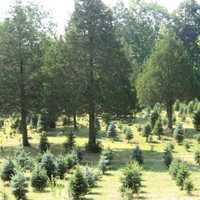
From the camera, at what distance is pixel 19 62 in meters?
41.4

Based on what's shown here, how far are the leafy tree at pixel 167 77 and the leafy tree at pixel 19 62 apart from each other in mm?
12207

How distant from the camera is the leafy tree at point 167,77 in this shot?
4862cm

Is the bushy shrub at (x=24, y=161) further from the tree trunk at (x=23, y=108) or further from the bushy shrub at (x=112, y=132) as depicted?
the bushy shrub at (x=112, y=132)

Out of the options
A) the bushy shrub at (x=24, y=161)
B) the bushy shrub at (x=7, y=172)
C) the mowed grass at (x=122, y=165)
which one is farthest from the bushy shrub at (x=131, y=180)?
the bushy shrub at (x=24, y=161)

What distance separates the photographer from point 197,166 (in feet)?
105

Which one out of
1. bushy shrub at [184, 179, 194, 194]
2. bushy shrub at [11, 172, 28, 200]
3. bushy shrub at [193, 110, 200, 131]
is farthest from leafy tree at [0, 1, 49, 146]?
bushy shrub at [184, 179, 194, 194]

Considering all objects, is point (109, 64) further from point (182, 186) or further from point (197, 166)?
point (182, 186)

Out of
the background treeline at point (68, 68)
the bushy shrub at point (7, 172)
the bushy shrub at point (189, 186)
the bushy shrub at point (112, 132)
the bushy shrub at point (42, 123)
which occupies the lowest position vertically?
the bushy shrub at point (189, 186)

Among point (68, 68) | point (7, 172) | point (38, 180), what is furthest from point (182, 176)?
point (68, 68)

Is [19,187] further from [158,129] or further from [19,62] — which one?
[158,129]

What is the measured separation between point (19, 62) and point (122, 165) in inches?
535

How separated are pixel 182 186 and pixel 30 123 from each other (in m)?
30.8

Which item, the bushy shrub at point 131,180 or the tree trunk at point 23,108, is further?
the tree trunk at point 23,108

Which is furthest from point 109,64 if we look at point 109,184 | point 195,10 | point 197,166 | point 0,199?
point 195,10
